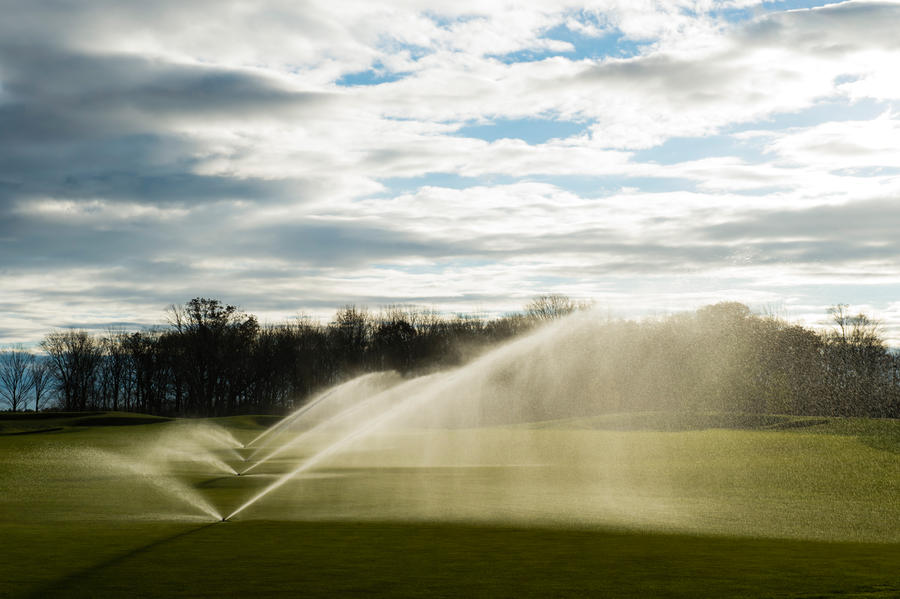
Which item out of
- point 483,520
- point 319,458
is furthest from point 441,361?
point 483,520

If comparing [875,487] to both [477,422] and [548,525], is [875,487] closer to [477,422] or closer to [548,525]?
[548,525]

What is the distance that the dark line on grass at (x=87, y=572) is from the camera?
33.3 ft

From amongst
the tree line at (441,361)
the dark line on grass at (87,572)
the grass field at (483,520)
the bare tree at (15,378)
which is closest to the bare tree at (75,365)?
the tree line at (441,361)

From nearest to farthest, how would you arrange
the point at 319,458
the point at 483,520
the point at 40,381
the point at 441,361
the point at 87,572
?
the point at 87,572, the point at 483,520, the point at 319,458, the point at 441,361, the point at 40,381

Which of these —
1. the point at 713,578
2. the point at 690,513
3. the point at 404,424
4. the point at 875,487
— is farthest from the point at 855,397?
the point at 713,578

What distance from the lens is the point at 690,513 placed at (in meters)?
19.9

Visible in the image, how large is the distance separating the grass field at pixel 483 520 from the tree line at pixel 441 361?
80.8 ft

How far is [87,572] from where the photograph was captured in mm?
11250

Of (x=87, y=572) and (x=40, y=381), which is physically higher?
(x=40, y=381)

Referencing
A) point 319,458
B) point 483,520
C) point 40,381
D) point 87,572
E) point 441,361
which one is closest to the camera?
point 87,572

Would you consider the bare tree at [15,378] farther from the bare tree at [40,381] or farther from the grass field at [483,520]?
the grass field at [483,520]

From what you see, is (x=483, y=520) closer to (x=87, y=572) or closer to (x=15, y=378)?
(x=87, y=572)

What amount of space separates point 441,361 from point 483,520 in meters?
84.8

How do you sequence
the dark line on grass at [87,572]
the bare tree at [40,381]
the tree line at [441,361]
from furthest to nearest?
1. the bare tree at [40,381]
2. the tree line at [441,361]
3. the dark line on grass at [87,572]
